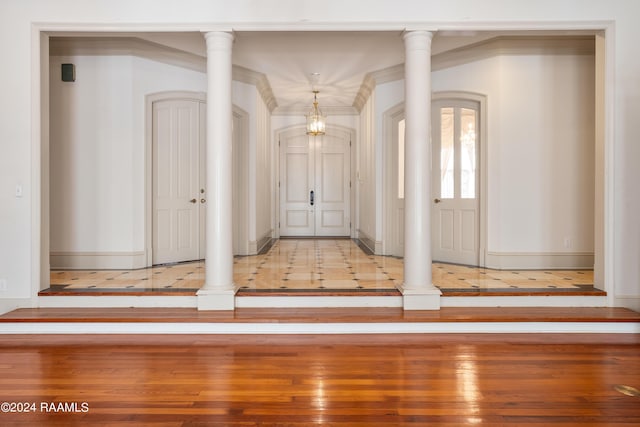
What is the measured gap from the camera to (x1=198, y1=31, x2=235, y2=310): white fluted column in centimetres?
457

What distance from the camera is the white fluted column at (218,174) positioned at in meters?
4.57

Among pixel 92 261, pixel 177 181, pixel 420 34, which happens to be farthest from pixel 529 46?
pixel 92 261

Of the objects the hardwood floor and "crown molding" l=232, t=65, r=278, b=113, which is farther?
"crown molding" l=232, t=65, r=278, b=113

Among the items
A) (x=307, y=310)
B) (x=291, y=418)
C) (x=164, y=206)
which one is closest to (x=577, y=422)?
(x=291, y=418)

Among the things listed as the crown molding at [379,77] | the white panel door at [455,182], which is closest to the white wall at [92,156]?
the crown molding at [379,77]

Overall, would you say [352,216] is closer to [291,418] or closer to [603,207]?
[603,207]

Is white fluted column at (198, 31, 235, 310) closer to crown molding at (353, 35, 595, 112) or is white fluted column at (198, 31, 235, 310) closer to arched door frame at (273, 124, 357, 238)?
crown molding at (353, 35, 595, 112)

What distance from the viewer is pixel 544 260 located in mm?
6332

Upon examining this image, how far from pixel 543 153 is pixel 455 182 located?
122cm

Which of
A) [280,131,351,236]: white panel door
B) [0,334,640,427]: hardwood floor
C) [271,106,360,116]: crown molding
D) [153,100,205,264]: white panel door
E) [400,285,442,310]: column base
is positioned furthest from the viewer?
[280,131,351,236]: white panel door

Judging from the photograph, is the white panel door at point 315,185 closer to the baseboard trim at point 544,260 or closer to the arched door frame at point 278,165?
the arched door frame at point 278,165

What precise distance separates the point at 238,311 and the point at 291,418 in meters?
2.01

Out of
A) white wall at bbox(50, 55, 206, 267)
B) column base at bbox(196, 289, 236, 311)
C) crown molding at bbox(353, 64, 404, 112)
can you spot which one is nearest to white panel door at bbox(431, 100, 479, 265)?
crown molding at bbox(353, 64, 404, 112)

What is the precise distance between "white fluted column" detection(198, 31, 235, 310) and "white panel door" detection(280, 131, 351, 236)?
661cm
